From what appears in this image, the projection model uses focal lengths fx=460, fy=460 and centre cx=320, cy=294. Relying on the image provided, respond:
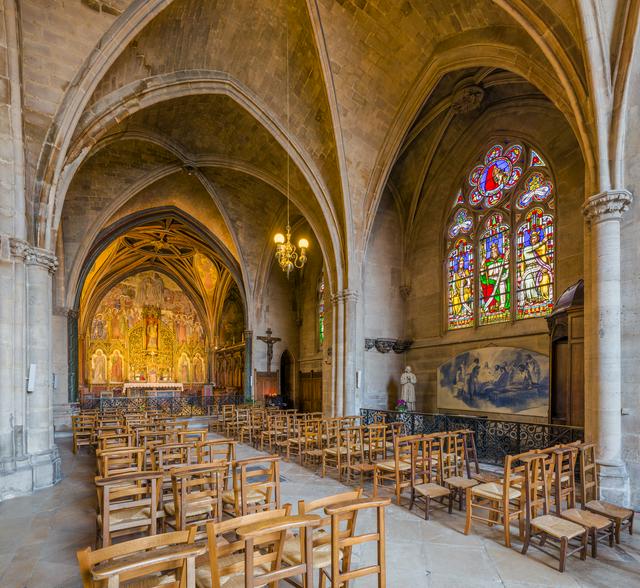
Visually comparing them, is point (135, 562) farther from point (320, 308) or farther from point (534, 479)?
point (320, 308)

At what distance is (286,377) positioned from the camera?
25.1 m

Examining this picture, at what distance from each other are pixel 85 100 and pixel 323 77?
611 cm

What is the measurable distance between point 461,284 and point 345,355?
451 cm

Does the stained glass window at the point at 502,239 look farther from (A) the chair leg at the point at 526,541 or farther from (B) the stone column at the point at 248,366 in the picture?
(B) the stone column at the point at 248,366

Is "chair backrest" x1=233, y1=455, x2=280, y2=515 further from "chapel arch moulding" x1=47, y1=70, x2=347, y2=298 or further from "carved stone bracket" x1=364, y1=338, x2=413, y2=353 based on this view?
"carved stone bracket" x1=364, y1=338, x2=413, y2=353

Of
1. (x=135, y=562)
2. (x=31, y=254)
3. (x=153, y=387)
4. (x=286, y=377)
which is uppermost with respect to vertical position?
(x=31, y=254)

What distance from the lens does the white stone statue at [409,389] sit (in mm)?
14969

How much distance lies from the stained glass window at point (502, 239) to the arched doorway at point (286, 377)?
11.6 metres

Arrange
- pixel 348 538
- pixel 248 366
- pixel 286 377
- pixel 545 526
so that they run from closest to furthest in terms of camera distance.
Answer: pixel 348 538
pixel 545 526
pixel 248 366
pixel 286 377

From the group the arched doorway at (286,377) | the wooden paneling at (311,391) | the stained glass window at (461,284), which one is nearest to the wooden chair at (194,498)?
the stained glass window at (461,284)

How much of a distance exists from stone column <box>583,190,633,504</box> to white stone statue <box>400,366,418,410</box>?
7886mm

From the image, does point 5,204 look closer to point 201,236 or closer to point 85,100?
point 85,100

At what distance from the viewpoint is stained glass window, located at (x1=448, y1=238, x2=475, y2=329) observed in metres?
14.8

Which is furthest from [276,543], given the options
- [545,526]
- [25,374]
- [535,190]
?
[535,190]
